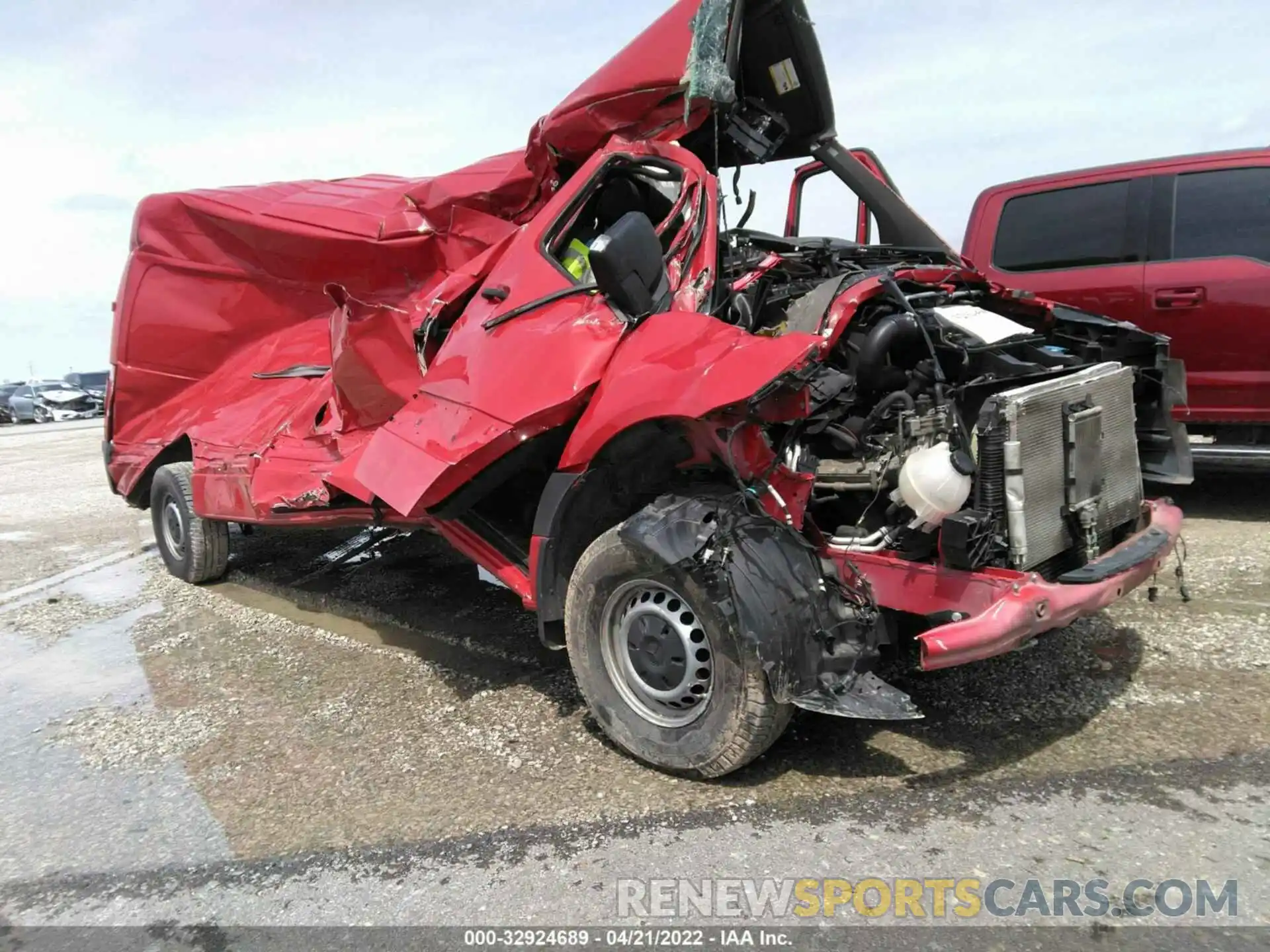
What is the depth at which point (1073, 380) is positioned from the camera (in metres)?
3.21

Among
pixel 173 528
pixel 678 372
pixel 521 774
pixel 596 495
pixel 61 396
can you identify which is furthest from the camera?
pixel 61 396

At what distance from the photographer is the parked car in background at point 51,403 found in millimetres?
32438

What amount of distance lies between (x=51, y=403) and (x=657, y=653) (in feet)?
123

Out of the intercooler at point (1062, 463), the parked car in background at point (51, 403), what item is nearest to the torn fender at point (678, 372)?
the intercooler at point (1062, 463)

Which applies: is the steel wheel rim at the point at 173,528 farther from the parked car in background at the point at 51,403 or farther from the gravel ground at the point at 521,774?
the parked car in background at the point at 51,403

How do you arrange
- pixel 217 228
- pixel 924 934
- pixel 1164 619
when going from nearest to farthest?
pixel 924 934 < pixel 1164 619 < pixel 217 228

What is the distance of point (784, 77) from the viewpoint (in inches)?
178

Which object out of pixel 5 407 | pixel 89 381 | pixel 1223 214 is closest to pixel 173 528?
pixel 1223 214

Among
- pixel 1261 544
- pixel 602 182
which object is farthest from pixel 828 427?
pixel 1261 544

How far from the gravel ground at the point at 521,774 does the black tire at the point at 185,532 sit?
112 cm

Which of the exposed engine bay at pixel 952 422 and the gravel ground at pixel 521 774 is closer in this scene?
the gravel ground at pixel 521 774

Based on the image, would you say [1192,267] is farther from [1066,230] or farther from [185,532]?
[185,532]

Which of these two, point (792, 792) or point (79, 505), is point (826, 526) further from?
point (79, 505)

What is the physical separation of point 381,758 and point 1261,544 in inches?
203
